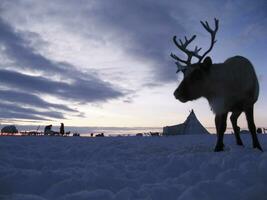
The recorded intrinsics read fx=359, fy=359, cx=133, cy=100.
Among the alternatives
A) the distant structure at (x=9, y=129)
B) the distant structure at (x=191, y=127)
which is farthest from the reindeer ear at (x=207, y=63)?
the distant structure at (x=9, y=129)

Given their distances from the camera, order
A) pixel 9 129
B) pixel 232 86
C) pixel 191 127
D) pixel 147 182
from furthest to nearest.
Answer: pixel 9 129 → pixel 191 127 → pixel 232 86 → pixel 147 182

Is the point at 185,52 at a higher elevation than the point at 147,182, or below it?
higher

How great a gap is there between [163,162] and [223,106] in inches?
118

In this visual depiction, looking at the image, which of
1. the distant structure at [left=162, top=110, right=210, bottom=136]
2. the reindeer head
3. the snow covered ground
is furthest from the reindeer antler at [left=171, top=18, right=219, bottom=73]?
the distant structure at [left=162, top=110, right=210, bottom=136]

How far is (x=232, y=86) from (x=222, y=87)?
23cm

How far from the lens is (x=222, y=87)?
8188mm

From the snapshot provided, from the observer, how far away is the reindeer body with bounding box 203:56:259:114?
26.4ft

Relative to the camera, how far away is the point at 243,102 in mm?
8086

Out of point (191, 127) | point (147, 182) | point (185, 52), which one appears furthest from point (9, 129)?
point (147, 182)

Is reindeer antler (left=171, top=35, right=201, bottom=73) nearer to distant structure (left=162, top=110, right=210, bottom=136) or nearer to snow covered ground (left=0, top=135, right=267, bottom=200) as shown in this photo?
snow covered ground (left=0, top=135, right=267, bottom=200)

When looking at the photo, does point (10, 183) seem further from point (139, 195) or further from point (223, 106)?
point (223, 106)

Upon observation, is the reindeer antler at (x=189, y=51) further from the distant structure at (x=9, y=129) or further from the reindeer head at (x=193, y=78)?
the distant structure at (x=9, y=129)

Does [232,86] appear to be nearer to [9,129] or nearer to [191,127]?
[191,127]

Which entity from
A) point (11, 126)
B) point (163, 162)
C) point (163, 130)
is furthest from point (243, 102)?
point (11, 126)
